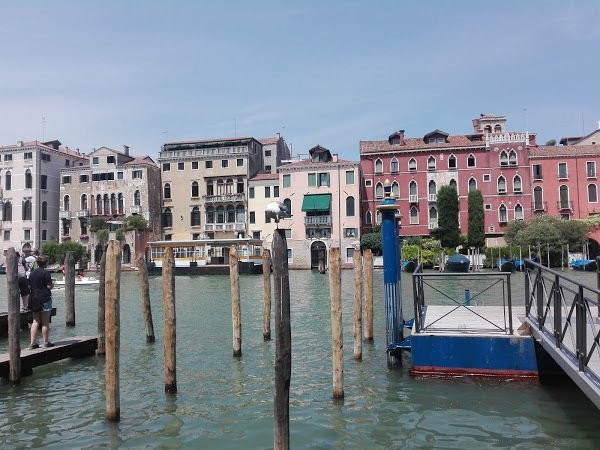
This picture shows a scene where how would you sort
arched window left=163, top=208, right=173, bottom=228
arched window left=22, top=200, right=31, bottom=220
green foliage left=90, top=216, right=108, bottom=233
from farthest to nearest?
1. arched window left=22, top=200, right=31, bottom=220
2. arched window left=163, top=208, right=173, bottom=228
3. green foliage left=90, top=216, right=108, bottom=233

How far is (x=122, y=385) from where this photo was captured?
9.06 metres

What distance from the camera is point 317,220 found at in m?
47.4

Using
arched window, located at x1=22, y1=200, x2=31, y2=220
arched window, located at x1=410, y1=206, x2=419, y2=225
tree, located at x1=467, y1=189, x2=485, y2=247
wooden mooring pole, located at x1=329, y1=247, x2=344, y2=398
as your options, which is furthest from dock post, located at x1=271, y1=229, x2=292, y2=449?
arched window, located at x1=22, y1=200, x2=31, y2=220

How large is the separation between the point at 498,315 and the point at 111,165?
47973mm

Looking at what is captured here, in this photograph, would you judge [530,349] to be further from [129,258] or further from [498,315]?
[129,258]

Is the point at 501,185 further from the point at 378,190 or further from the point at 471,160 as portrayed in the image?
the point at 378,190

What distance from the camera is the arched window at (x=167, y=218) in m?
52.7

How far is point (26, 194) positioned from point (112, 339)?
172 feet

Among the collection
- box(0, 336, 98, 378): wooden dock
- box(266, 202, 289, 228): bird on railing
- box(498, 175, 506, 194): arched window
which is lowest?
box(0, 336, 98, 378): wooden dock

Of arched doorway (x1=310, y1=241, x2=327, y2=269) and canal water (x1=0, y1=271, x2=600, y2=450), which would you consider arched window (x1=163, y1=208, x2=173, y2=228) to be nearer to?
arched doorway (x1=310, y1=241, x2=327, y2=269)

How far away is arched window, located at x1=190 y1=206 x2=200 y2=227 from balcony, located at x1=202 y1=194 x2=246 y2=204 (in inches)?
60.9

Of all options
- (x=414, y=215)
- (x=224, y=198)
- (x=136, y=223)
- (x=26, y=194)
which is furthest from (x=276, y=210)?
(x=26, y=194)

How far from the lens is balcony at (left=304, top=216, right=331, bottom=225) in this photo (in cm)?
4709

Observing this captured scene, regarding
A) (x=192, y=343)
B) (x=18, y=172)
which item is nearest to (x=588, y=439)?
(x=192, y=343)
